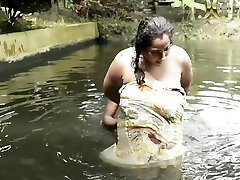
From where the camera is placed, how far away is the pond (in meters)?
3.10

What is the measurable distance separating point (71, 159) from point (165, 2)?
593 inches

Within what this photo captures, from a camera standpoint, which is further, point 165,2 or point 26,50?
point 165,2

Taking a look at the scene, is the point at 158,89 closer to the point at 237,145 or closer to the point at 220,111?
the point at 237,145

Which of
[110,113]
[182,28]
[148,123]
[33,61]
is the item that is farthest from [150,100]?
[182,28]

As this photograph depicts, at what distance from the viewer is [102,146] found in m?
3.67

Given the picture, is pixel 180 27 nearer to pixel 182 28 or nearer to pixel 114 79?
pixel 182 28

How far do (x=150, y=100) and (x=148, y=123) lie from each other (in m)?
0.14

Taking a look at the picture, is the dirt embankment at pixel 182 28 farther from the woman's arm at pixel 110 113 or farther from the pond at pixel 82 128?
the woman's arm at pixel 110 113

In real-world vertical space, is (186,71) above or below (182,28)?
above

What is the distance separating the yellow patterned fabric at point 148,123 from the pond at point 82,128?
10 cm

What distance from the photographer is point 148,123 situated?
3.04 m

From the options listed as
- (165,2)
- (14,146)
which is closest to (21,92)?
(14,146)

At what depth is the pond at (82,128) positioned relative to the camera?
3.10 m

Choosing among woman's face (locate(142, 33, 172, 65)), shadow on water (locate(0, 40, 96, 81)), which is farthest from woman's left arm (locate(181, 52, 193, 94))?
shadow on water (locate(0, 40, 96, 81))
